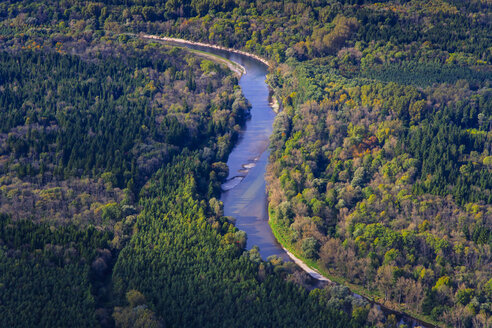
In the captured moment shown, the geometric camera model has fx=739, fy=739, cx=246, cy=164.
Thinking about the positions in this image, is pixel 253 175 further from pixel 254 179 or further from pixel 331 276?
pixel 331 276

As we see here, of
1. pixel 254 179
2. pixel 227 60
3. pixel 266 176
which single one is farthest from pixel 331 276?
pixel 227 60

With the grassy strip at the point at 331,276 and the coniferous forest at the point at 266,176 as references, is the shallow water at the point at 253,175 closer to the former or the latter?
the grassy strip at the point at 331,276

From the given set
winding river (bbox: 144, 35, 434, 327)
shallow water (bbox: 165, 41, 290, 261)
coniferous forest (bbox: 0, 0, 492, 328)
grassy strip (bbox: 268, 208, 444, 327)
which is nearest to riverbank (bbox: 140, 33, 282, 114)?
winding river (bbox: 144, 35, 434, 327)

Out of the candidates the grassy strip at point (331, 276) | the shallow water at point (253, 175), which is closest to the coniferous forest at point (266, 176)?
the grassy strip at point (331, 276)

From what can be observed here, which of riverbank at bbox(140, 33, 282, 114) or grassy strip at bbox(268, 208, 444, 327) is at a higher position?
riverbank at bbox(140, 33, 282, 114)

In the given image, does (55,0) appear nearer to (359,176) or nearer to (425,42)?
(425,42)

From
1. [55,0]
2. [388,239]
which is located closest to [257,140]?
[388,239]

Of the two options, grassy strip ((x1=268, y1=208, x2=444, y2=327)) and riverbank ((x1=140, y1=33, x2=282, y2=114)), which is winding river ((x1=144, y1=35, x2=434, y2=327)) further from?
riverbank ((x1=140, y1=33, x2=282, y2=114))
